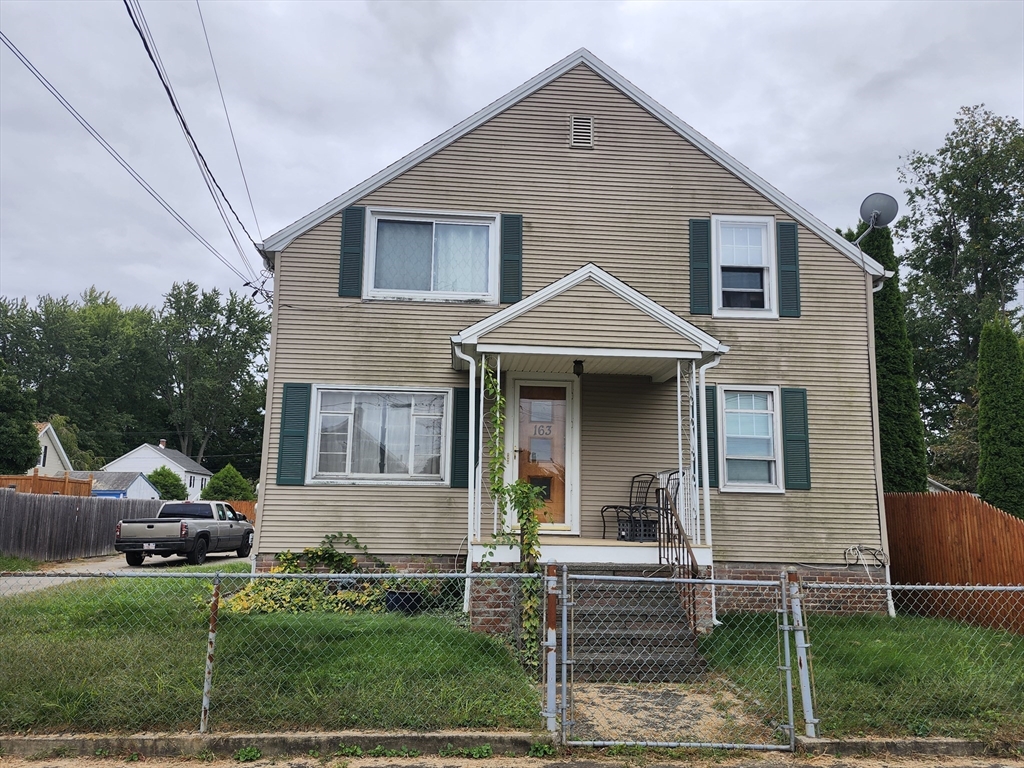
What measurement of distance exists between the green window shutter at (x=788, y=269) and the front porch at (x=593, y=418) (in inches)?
84.5

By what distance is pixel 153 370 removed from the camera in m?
64.0

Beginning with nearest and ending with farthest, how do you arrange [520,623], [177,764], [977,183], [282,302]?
[177,764] < [520,623] < [282,302] < [977,183]

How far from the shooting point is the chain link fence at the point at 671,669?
5859 millimetres

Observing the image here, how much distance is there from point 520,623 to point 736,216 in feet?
24.2

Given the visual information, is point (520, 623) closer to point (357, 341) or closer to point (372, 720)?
point (372, 720)

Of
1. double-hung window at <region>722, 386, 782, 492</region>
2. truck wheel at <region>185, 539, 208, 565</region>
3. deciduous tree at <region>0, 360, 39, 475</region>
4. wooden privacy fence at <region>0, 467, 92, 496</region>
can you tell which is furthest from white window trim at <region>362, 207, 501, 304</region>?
deciduous tree at <region>0, 360, 39, 475</region>

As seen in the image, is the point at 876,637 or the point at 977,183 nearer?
the point at 876,637

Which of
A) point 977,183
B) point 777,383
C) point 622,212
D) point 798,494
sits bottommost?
point 798,494

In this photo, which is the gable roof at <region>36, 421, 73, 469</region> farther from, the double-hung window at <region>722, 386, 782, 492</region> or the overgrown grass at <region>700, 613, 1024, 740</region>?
the overgrown grass at <region>700, 613, 1024, 740</region>

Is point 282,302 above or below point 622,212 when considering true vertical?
below

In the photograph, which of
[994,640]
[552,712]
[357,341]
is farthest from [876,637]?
[357,341]

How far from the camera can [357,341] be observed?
37.2ft

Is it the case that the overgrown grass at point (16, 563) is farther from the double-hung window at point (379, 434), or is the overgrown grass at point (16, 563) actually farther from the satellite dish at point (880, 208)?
the satellite dish at point (880, 208)

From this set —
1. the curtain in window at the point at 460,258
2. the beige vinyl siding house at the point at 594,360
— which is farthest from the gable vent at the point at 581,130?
the curtain in window at the point at 460,258
